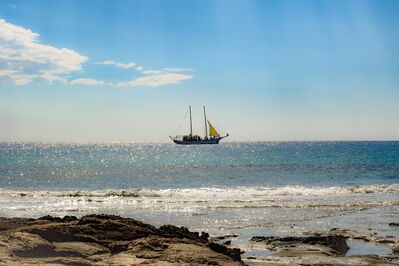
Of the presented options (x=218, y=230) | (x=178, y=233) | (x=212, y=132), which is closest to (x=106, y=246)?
(x=178, y=233)

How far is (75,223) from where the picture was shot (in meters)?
13.9

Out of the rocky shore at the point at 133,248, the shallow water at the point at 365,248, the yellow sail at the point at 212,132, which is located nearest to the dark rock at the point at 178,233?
the rocky shore at the point at 133,248

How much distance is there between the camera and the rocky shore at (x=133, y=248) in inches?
426

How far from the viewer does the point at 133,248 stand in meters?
11.7

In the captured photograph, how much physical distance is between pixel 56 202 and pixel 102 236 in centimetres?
2206

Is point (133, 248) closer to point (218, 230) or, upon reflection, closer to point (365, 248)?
point (365, 248)

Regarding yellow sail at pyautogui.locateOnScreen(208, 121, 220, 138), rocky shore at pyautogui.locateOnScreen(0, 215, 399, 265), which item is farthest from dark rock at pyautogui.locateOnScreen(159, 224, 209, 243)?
yellow sail at pyautogui.locateOnScreen(208, 121, 220, 138)

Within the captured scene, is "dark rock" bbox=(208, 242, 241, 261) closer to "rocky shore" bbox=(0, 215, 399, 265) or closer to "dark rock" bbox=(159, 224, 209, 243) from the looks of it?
"rocky shore" bbox=(0, 215, 399, 265)

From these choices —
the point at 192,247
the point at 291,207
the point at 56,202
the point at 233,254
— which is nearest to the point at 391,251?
the point at 233,254

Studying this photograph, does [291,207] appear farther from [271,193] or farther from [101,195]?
[101,195]

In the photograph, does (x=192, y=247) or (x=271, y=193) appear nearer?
(x=192, y=247)

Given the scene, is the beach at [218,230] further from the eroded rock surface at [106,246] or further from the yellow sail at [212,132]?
the yellow sail at [212,132]

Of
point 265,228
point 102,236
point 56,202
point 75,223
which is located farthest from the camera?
point 56,202

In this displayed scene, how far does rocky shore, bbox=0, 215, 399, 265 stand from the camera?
1083 cm
